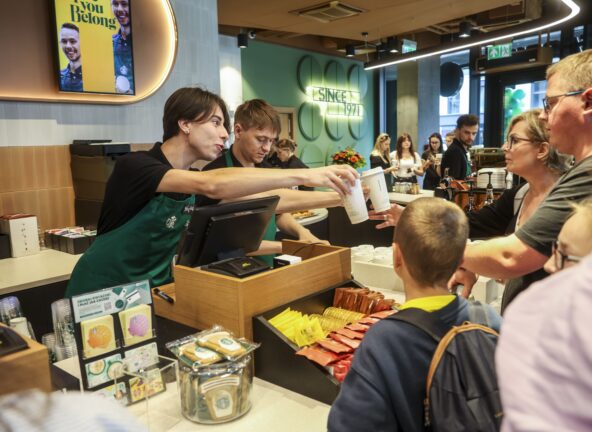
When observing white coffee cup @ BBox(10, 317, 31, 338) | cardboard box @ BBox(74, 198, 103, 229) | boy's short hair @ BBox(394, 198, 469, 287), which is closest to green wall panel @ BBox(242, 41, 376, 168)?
cardboard box @ BBox(74, 198, 103, 229)

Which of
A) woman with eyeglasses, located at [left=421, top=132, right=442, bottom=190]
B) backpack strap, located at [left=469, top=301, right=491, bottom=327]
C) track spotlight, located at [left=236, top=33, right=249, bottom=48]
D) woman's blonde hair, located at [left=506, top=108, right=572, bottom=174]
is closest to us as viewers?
backpack strap, located at [left=469, top=301, right=491, bottom=327]

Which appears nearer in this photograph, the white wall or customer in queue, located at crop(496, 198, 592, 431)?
customer in queue, located at crop(496, 198, 592, 431)

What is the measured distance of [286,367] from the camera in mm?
1552

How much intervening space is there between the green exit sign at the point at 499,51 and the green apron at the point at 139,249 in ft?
26.2

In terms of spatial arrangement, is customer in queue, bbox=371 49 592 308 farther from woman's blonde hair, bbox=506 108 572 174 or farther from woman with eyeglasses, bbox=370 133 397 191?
woman with eyeglasses, bbox=370 133 397 191

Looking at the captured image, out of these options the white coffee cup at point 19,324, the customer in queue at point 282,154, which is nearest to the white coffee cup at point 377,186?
the white coffee cup at point 19,324

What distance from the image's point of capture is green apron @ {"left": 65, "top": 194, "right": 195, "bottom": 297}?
6.88ft

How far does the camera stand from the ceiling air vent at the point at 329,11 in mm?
6805

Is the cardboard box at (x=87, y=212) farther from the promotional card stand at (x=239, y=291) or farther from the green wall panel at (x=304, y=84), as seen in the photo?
the green wall panel at (x=304, y=84)

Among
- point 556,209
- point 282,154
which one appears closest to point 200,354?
point 556,209

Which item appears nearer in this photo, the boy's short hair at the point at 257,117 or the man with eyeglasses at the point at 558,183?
the man with eyeglasses at the point at 558,183

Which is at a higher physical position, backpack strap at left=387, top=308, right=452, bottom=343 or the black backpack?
backpack strap at left=387, top=308, right=452, bottom=343

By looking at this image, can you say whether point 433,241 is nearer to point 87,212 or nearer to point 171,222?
point 171,222

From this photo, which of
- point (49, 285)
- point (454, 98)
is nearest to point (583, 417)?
point (49, 285)
